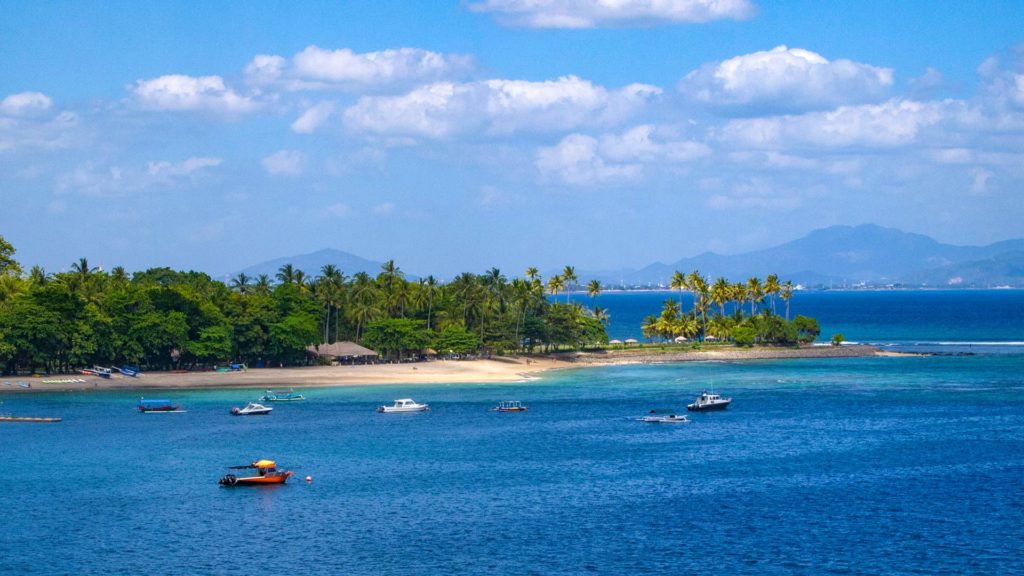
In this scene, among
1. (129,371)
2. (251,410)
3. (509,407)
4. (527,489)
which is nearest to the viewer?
(527,489)

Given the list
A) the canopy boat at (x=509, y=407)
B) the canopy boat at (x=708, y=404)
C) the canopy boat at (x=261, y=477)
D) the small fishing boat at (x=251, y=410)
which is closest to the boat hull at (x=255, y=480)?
the canopy boat at (x=261, y=477)

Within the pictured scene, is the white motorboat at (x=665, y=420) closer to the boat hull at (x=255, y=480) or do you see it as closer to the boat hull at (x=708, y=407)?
the boat hull at (x=708, y=407)

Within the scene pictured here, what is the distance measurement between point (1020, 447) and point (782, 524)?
1317 inches

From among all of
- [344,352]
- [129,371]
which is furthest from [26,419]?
[344,352]

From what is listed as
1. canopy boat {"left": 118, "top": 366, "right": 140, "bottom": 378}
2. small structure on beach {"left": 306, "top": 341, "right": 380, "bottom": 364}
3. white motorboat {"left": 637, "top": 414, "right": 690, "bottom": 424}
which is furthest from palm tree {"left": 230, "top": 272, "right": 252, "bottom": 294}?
white motorboat {"left": 637, "top": 414, "right": 690, "bottom": 424}

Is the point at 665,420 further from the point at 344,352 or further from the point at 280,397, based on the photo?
the point at 344,352

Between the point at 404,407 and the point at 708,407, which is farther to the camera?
the point at 404,407

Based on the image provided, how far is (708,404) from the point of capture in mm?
112188

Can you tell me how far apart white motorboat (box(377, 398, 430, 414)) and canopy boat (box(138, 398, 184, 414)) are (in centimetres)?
1986

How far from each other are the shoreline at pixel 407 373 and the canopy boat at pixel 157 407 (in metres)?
20.0

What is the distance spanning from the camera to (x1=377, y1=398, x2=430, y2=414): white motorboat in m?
113

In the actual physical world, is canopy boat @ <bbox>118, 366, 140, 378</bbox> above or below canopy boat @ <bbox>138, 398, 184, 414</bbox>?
above

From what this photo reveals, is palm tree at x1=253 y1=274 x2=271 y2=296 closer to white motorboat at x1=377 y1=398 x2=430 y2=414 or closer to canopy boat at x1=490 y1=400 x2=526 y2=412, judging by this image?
white motorboat at x1=377 y1=398 x2=430 y2=414

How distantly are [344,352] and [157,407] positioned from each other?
4888 centimetres
